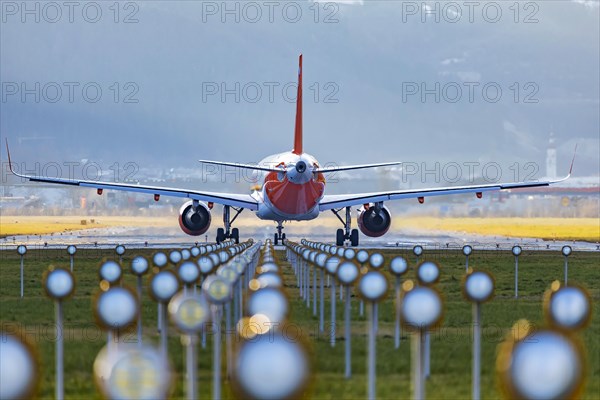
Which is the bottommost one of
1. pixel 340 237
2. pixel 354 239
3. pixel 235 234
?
pixel 354 239

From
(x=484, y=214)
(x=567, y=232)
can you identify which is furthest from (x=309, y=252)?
(x=484, y=214)

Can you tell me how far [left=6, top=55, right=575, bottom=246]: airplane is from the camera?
53.2 m

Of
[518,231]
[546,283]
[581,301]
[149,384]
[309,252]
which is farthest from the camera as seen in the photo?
[518,231]

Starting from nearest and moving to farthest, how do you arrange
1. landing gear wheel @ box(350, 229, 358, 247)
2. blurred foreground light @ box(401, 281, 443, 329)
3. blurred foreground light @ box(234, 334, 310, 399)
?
blurred foreground light @ box(234, 334, 310, 399), blurred foreground light @ box(401, 281, 443, 329), landing gear wheel @ box(350, 229, 358, 247)

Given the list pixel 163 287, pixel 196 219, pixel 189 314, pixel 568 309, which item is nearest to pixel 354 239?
pixel 196 219

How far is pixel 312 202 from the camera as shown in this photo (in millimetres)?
55219

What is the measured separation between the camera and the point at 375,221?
59.7 metres

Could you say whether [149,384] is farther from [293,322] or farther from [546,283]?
[546,283]

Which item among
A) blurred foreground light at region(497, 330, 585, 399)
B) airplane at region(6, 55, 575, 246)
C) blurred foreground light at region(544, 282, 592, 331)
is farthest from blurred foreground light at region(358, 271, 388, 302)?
airplane at region(6, 55, 575, 246)

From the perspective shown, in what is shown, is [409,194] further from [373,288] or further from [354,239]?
[373,288]

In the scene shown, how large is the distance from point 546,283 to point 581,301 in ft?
77.2

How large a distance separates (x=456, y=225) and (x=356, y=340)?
226 feet

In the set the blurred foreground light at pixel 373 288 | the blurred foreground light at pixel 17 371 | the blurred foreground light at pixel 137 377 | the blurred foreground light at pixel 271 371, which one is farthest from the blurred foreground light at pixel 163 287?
the blurred foreground light at pixel 271 371

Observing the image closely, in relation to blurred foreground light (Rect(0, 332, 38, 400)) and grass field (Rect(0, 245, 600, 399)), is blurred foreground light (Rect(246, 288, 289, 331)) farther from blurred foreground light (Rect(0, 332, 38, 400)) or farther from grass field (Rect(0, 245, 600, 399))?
blurred foreground light (Rect(0, 332, 38, 400))
